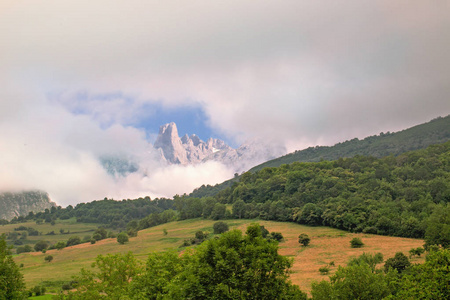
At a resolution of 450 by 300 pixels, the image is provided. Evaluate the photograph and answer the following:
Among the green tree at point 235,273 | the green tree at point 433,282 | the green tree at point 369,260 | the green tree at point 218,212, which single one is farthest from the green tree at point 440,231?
the green tree at point 218,212

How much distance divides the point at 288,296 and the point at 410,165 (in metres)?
121

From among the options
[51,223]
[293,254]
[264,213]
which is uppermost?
[51,223]

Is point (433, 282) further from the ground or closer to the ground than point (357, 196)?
further from the ground

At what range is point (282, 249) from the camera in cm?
7631

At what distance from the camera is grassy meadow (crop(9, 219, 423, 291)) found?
60.9 meters

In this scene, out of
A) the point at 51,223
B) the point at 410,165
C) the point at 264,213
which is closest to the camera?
the point at 264,213

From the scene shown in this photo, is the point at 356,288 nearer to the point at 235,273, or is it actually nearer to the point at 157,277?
the point at 235,273

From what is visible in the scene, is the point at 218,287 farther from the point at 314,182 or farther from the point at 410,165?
the point at 410,165

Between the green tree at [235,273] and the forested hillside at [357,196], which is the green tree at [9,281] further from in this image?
the forested hillside at [357,196]

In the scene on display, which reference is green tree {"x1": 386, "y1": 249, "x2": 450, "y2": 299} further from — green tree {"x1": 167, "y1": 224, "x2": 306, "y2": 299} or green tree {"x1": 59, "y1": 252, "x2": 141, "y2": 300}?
green tree {"x1": 59, "y1": 252, "x2": 141, "y2": 300}

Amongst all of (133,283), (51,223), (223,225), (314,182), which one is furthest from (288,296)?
(51,223)

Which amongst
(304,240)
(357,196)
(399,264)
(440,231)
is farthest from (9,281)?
(357,196)

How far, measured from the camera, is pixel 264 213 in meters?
114

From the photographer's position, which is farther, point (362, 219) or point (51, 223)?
point (51, 223)
